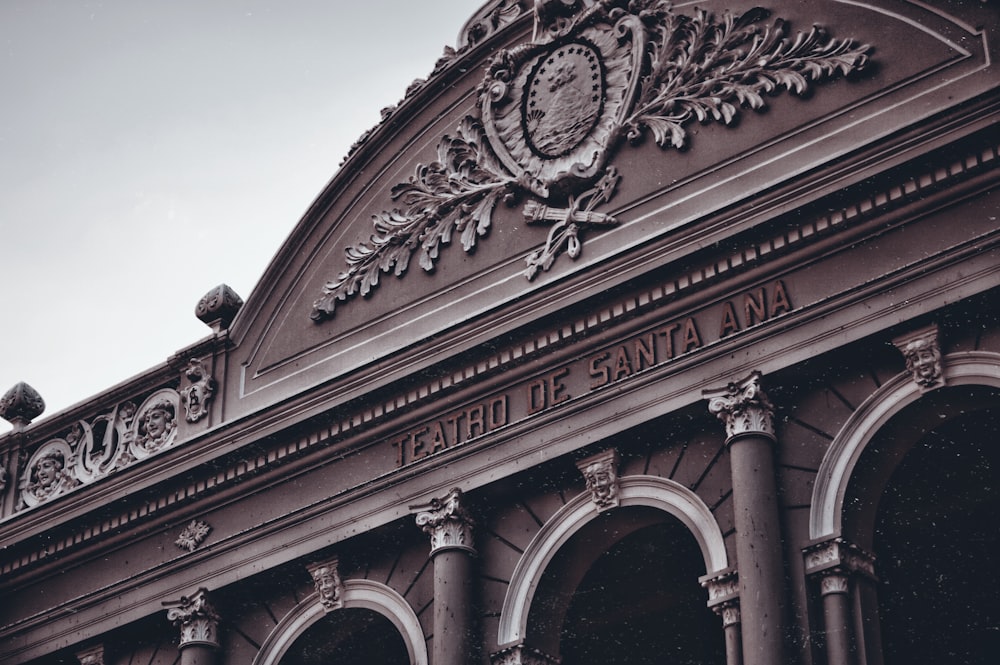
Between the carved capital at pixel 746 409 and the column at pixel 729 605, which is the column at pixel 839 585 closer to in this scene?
the column at pixel 729 605

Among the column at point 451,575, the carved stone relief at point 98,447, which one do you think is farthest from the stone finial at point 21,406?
the column at point 451,575

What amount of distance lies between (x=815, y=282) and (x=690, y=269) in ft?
4.22

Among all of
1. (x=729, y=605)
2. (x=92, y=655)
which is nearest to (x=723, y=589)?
(x=729, y=605)

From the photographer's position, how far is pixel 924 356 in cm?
1639

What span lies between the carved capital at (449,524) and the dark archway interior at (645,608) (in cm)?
128

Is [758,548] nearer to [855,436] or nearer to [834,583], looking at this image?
[834,583]

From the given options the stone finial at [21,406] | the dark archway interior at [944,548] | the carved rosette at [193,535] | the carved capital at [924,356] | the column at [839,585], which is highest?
the stone finial at [21,406]

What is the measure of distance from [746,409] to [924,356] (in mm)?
1710

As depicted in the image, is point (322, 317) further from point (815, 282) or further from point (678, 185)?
point (815, 282)

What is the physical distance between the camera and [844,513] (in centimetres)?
1647

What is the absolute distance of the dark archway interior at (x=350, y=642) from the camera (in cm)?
1989

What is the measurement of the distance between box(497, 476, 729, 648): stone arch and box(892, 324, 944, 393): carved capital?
2.34 metres

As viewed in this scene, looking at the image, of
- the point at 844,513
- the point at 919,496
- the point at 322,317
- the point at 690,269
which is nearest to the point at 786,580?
the point at 844,513

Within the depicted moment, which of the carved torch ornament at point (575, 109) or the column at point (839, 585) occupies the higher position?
the carved torch ornament at point (575, 109)
